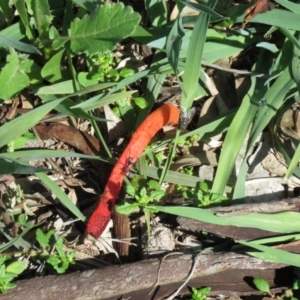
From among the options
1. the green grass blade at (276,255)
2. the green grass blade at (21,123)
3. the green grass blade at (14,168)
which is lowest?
the green grass blade at (276,255)

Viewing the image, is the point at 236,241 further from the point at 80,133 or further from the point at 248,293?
the point at 80,133

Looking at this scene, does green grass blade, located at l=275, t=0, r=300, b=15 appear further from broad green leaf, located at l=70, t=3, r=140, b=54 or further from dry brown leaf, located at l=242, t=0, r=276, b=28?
broad green leaf, located at l=70, t=3, r=140, b=54

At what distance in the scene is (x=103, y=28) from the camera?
237cm

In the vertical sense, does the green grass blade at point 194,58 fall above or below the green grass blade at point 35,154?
above

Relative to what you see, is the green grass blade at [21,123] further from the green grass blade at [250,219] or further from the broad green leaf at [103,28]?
the green grass blade at [250,219]

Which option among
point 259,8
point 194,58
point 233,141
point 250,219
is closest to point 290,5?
point 259,8

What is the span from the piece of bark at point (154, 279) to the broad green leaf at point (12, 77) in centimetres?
81

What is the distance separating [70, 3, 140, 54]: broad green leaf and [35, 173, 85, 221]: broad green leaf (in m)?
0.59

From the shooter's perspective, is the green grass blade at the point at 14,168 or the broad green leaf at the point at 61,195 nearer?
the green grass blade at the point at 14,168

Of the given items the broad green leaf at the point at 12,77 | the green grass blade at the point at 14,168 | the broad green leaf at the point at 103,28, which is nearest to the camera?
the green grass blade at the point at 14,168

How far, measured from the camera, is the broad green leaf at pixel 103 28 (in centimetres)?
232

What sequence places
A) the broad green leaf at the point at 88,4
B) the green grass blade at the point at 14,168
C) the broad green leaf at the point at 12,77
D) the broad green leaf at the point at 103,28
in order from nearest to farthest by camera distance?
the green grass blade at the point at 14,168
the broad green leaf at the point at 103,28
the broad green leaf at the point at 12,77
the broad green leaf at the point at 88,4

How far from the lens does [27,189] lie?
107 inches

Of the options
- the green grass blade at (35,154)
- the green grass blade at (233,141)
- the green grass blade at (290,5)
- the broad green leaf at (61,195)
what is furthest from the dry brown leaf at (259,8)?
the broad green leaf at (61,195)
